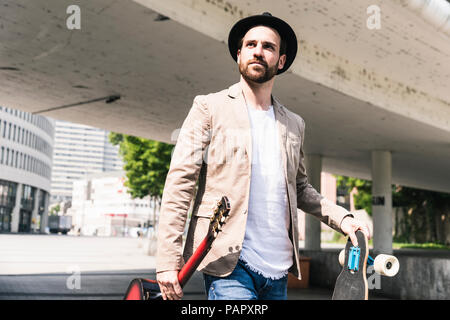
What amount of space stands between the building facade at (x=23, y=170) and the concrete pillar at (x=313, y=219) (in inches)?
2053

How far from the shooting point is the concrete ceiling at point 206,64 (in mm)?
6504

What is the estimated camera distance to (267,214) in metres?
2.24

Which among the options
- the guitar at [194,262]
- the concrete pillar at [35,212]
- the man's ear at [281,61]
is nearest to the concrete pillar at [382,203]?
the man's ear at [281,61]

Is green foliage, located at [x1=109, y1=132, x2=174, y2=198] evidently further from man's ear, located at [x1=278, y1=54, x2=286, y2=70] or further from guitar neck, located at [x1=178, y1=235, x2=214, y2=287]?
guitar neck, located at [x1=178, y1=235, x2=214, y2=287]

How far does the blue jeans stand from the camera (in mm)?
2096

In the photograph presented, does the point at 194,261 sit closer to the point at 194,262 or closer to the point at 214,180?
the point at 194,262

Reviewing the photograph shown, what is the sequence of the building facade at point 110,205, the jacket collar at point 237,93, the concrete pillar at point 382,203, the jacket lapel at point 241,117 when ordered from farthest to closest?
the building facade at point 110,205 → the concrete pillar at point 382,203 → the jacket collar at point 237,93 → the jacket lapel at point 241,117

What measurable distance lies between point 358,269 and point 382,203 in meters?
13.5

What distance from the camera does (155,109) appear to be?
11.4 metres

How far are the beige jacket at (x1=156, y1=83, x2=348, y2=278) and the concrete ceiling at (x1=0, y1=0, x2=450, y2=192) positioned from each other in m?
3.94

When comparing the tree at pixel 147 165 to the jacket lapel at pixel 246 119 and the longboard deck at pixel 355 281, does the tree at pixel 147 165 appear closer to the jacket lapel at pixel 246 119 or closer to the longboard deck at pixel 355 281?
the jacket lapel at pixel 246 119

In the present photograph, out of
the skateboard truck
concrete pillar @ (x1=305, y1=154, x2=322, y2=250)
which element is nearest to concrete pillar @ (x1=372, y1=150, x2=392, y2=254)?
concrete pillar @ (x1=305, y1=154, x2=322, y2=250)

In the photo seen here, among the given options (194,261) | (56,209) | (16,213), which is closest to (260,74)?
(194,261)

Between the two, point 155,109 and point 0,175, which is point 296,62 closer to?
point 155,109
